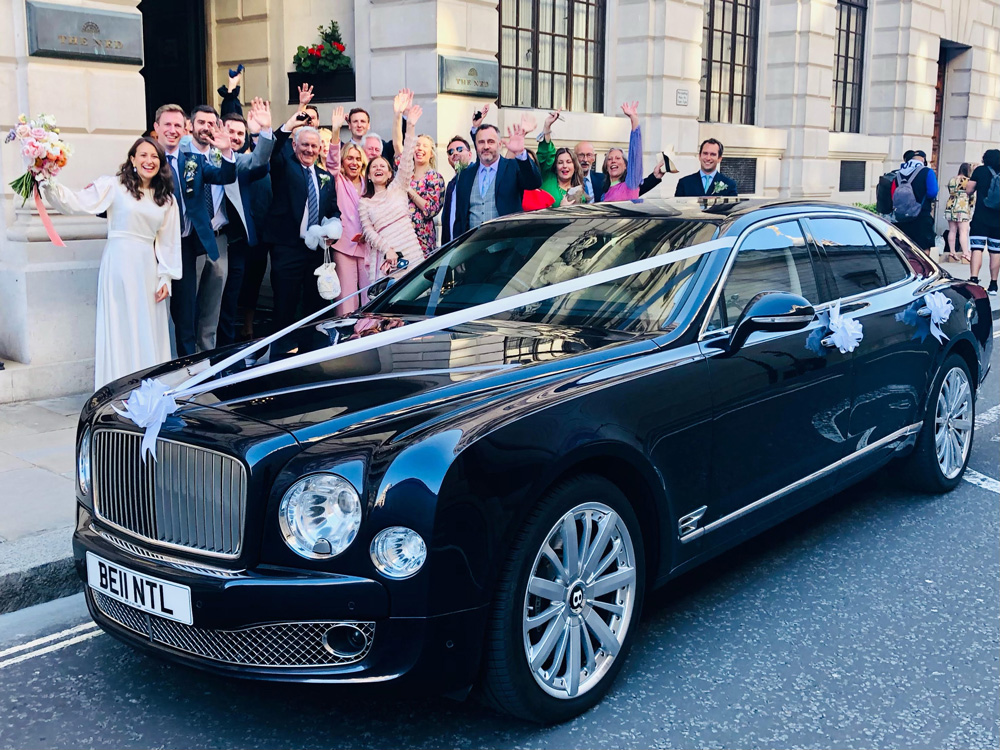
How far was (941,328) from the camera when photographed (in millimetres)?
5668

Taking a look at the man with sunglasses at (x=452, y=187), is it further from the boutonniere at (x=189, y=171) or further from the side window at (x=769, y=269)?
the side window at (x=769, y=269)

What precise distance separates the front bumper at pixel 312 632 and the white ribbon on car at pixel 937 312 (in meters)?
3.54

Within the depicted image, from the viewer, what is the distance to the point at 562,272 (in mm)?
4469

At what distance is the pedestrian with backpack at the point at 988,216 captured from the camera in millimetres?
14242

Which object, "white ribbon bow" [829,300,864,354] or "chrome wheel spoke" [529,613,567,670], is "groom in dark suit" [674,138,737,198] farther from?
"chrome wheel spoke" [529,613,567,670]

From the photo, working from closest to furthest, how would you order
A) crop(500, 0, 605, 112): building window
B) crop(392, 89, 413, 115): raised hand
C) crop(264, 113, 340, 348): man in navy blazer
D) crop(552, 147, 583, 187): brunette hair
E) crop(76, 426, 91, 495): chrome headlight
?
1. crop(76, 426, 91, 495): chrome headlight
2. crop(264, 113, 340, 348): man in navy blazer
3. crop(552, 147, 583, 187): brunette hair
4. crop(392, 89, 413, 115): raised hand
5. crop(500, 0, 605, 112): building window

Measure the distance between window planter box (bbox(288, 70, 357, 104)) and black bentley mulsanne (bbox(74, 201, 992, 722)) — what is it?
783 centimetres

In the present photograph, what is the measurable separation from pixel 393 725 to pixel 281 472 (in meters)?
0.92

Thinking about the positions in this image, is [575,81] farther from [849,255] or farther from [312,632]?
[312,632]

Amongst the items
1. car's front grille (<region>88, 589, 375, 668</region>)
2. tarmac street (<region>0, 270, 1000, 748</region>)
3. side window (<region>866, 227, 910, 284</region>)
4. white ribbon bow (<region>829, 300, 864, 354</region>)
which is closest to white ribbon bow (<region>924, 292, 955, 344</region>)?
side window (<region>866, 227, 910, 284</region>)

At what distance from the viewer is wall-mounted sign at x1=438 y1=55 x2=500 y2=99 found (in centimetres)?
1138

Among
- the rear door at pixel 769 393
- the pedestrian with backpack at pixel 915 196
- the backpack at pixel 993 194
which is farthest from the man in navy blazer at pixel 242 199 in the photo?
the backpack at pixel 993 194

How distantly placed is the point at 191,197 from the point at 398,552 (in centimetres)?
495

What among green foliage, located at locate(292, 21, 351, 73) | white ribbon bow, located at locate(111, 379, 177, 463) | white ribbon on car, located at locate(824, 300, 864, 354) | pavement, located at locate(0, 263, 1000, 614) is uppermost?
green foliage, located at locate(292, 21, 351, 73)
